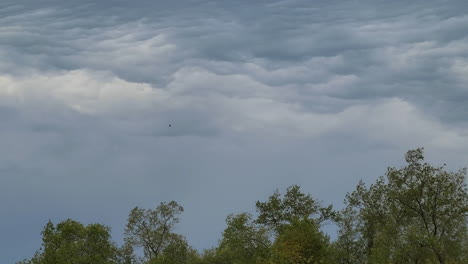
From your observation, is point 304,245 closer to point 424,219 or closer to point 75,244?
point 424,219

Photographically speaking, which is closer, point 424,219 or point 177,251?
point 424,219

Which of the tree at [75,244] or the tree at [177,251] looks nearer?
the tree at [75,244]

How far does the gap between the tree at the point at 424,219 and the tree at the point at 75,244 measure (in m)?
44.7

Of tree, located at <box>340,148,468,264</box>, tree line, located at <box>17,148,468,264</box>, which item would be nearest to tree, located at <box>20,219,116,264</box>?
tree line, located at <box>17,148,468,264</box>

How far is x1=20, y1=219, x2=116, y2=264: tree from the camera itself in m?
107

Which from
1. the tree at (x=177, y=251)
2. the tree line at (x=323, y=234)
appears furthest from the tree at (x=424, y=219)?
the tree at (x=177, y=251)

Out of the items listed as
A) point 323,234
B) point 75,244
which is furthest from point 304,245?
point 75,244

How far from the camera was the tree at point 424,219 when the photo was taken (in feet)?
267

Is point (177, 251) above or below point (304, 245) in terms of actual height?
above

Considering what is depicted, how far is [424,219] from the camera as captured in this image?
284ft

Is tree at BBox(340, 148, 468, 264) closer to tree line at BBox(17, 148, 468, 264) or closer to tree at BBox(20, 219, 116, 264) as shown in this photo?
tree line at BBox(17, 148, 468, 264)

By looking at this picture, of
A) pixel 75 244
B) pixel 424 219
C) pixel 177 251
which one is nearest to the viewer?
pixel 424 219

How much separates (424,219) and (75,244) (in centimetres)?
5423

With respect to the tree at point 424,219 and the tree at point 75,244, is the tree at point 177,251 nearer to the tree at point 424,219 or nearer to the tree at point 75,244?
the tree at point 75,244
